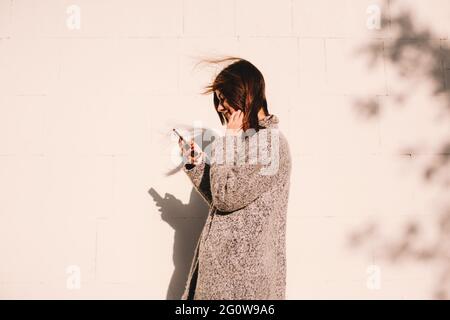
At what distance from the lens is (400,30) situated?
7.18 ft

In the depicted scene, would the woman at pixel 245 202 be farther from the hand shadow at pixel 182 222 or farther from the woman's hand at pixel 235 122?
the hand shadow at pixel 182 222

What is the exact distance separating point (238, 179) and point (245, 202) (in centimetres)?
11

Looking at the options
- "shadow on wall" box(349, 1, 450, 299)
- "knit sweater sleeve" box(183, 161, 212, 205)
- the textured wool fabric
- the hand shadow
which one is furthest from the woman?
"shadow on wall" box(349, 1, 450, 299)

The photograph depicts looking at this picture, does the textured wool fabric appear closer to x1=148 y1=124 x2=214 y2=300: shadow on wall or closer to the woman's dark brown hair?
the woman's dark brown hair

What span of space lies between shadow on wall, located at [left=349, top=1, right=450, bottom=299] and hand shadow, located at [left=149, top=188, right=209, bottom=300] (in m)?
1.00

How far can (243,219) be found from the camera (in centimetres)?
137

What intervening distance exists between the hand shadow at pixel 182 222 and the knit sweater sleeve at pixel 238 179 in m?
0.77

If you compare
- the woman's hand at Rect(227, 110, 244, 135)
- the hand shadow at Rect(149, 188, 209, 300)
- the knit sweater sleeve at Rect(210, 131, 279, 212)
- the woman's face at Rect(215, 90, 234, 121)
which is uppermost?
the woman's face at Rect(215, 90, 234, 121)

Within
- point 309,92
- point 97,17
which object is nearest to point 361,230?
point 309,92

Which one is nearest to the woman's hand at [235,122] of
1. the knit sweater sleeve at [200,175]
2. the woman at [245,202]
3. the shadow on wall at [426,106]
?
the woman at [245,202]

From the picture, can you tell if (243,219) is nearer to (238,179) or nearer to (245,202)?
(245,202)

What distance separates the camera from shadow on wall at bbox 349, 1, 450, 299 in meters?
2.11

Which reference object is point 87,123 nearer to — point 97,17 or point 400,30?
point 97,17

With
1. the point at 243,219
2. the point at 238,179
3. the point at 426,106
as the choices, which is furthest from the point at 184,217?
the point at 426,106
